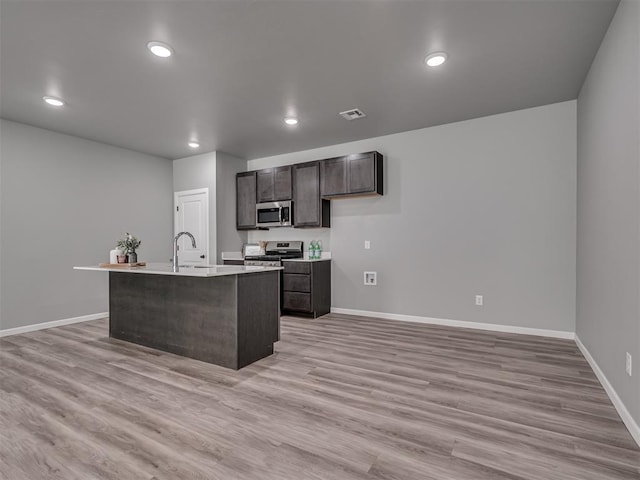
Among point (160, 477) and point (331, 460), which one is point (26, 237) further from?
point (331, 460)

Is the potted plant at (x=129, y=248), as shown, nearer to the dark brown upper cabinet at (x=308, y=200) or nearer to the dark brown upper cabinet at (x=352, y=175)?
the dark brown upper cabinet at (x=308, y=200)

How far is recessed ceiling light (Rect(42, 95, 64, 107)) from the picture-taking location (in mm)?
3570

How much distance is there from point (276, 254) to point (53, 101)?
3.51m

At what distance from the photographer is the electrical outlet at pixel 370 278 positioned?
496cm

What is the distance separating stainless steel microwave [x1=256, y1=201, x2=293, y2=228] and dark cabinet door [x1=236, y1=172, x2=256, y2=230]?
152mm

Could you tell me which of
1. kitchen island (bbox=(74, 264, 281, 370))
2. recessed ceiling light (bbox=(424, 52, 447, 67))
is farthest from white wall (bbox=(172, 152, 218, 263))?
recessed ceiling light (bbox=(424, 52, 447, 67))

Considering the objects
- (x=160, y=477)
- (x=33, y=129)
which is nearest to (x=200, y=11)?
(x=160, y=477)

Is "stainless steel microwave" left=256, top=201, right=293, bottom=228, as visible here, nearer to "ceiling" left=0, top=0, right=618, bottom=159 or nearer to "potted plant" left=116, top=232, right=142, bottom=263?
"ceiling" left=0, top=0, right=618, bottom=159

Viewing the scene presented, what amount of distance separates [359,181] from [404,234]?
3.21 feet

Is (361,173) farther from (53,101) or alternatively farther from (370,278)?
(53,101)

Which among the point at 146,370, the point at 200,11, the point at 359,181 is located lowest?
the point at 146,370

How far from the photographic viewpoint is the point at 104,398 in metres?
2.44

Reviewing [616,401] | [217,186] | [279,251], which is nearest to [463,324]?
[616,401]

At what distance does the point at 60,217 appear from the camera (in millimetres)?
4703
